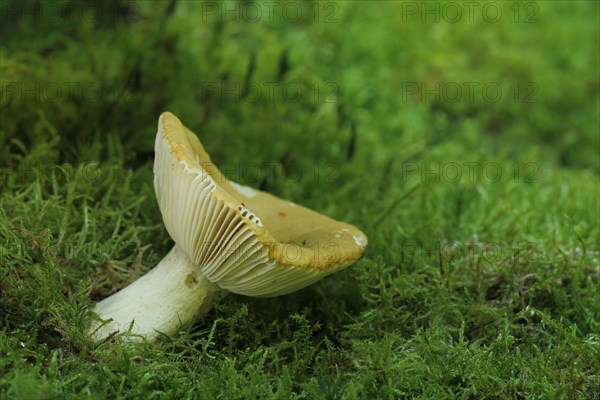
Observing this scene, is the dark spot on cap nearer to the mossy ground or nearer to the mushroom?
the mushroom

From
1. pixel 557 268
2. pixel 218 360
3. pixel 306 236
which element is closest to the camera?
pixel 218 360

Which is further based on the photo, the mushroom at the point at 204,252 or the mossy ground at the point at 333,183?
the mossy ground at the point at 333,183

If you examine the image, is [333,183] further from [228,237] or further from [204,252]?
[228,237]

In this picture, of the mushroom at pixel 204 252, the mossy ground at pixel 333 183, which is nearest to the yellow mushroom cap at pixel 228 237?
the mushroom at pixel 204 252

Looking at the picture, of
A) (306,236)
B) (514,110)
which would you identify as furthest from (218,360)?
(514,110)

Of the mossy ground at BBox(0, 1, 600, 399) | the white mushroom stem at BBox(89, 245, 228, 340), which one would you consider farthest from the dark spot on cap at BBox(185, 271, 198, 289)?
the mossy ground at BBox(0, 1, 600, 399)

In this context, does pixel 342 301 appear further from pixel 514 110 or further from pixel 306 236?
pixel 514 110

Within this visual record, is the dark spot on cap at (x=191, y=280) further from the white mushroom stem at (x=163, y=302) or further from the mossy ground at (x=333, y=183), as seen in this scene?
the mossy ground at (x=333, y=183)
